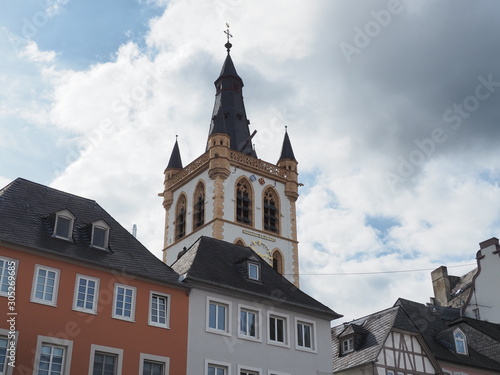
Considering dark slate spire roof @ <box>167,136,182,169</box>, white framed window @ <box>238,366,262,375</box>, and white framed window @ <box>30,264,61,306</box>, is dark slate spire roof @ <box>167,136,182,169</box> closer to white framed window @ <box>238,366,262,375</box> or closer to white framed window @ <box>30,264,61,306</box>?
white framed window @ <box>238,366,262,375</box>

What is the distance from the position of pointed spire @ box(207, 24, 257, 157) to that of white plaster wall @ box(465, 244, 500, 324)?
2676 cm

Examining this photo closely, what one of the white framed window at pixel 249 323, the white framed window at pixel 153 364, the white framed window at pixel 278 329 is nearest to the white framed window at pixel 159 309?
the white framed window at pixel 153 364

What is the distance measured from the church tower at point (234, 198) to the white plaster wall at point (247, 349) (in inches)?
1180

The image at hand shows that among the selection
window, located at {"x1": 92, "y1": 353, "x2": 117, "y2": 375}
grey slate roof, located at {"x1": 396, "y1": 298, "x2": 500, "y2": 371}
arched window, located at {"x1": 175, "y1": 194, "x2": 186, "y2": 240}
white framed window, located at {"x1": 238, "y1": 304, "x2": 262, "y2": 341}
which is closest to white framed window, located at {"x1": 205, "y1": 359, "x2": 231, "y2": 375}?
white framed window, located at {"x1": 238, "y1": 304, "x2": 262, "y2": 341}

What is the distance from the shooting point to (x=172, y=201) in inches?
2805

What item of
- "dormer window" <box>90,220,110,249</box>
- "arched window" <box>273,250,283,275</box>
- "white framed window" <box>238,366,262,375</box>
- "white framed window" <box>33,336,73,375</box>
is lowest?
"white framed window" <box>33,336,73,375</box>

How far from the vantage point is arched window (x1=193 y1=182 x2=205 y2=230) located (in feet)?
213

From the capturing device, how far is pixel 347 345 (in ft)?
120

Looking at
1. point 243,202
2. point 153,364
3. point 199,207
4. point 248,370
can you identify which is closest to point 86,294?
point 153,364

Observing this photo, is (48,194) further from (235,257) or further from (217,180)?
(217,180)

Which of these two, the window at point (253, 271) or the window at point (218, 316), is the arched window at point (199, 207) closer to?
the window at point (253, 271)

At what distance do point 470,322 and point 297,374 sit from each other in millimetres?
16967

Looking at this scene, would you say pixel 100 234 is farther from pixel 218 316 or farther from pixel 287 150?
pixel 287 150

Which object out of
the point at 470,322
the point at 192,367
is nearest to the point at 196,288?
the point at 192,367
